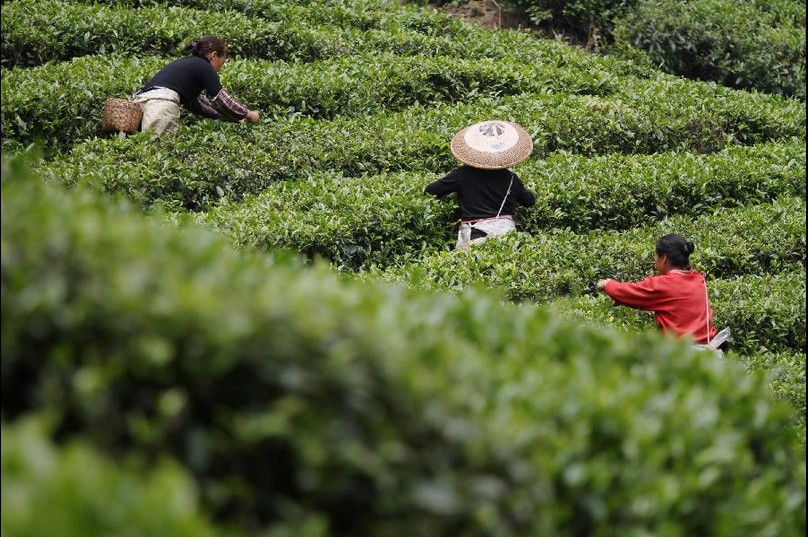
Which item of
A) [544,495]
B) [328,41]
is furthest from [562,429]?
[328,41]

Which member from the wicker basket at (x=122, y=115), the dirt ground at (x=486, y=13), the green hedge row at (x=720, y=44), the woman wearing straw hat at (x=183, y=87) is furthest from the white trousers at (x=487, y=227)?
the dirt ground at (x=486, y=13)

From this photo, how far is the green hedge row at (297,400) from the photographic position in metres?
3.18

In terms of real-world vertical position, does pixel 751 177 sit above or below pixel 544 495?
below

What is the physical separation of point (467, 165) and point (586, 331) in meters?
4.84

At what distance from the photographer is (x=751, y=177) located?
35.6 feet

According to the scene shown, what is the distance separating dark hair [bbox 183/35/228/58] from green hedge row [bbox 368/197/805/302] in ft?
9.56

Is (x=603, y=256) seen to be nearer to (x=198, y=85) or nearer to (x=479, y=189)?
(x=479, y=189)

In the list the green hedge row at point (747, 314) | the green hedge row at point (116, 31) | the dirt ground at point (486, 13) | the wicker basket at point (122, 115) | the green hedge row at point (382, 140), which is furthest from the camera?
the dirt ground at point (486, 13)

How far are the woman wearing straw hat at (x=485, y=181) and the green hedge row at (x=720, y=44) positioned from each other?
711 centimetres

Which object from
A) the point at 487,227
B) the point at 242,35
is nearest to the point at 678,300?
the point at 487,227

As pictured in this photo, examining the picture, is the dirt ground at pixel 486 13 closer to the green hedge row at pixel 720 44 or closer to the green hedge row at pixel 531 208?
the green hedge row at pixel 720 44

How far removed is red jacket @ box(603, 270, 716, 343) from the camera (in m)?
7.47

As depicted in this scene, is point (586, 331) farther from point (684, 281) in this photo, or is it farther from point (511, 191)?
point (511, 191)

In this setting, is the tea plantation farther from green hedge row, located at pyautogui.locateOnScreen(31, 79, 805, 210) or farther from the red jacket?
green hedge row, located at pyautogui.locateOnScreen(31, 79, 805, 210)
